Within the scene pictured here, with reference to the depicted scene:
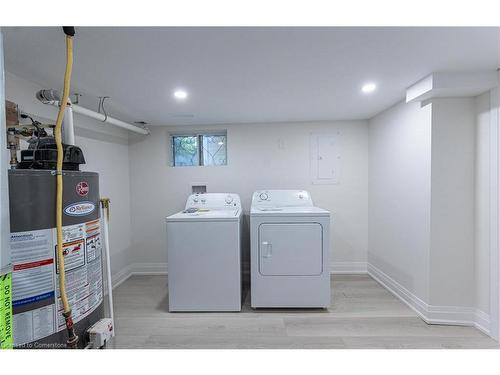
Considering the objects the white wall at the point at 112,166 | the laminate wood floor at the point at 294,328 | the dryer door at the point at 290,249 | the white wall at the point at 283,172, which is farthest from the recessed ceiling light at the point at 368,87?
the white wall at the point at 112,166

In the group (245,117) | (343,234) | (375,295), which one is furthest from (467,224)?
(245,117)

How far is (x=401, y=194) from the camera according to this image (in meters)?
2.39

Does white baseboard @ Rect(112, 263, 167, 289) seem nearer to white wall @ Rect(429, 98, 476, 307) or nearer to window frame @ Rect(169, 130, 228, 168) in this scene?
window frame @ Rect(169, 130, 228, 168)

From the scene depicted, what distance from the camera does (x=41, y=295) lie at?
0.86 m

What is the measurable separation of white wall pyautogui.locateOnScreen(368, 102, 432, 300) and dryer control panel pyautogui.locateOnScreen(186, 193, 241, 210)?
175 centimetres

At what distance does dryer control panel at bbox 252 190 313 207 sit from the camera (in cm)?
287

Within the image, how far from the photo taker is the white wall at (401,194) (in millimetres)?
2064

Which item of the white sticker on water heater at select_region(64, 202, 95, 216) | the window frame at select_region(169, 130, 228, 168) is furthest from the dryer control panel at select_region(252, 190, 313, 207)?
the white sticker on water heater at select_region(64, 202, 95, 216)

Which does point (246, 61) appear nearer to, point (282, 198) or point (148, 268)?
point (282, 198)

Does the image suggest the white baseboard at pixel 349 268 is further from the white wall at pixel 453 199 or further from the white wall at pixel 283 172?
the white wall at pixel 453 199

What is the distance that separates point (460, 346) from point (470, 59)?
206 cm

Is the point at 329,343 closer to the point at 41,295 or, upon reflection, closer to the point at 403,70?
the point at 41,295

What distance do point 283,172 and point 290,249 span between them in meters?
1.23

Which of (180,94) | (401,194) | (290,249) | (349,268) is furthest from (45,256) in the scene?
(349,268)
